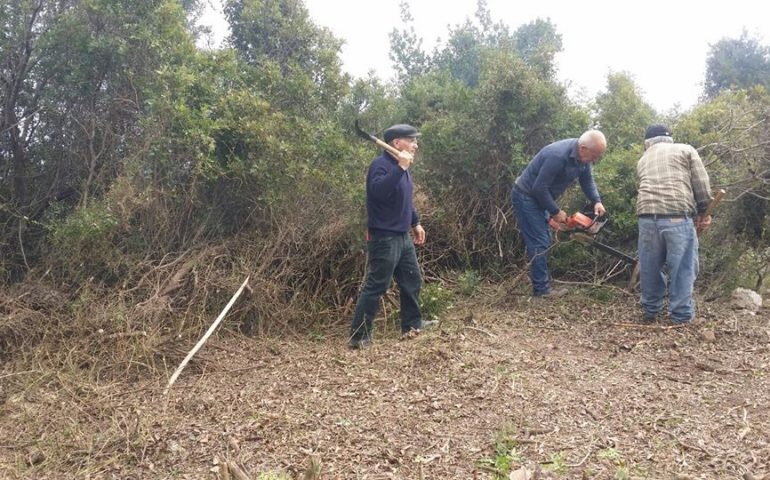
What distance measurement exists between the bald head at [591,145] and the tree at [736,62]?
60.8ft

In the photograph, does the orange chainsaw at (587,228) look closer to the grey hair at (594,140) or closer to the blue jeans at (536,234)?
the blue jeans at (536,234)

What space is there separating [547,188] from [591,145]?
1.73 feet

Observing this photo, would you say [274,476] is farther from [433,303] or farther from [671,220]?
[671,220]

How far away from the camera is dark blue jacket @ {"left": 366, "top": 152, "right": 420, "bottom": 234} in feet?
16.3

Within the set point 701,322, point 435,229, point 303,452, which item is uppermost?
point 435,229

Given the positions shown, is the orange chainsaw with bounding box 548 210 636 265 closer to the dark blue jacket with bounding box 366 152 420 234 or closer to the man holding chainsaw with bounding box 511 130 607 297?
the man holding chainsaw with bounding box 511 130 607 297

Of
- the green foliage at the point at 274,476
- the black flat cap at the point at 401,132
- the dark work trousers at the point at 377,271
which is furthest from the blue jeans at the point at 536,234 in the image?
the green foliage at the point at 274,476

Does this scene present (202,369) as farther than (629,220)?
No

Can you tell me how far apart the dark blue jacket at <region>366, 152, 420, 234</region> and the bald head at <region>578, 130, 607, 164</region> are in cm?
167

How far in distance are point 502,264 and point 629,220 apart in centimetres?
139

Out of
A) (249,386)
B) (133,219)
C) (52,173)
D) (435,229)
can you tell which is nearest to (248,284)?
(133,219)

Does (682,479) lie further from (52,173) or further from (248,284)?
(52,173)

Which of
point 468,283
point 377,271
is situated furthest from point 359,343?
point 468,283

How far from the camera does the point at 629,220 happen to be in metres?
6.50
